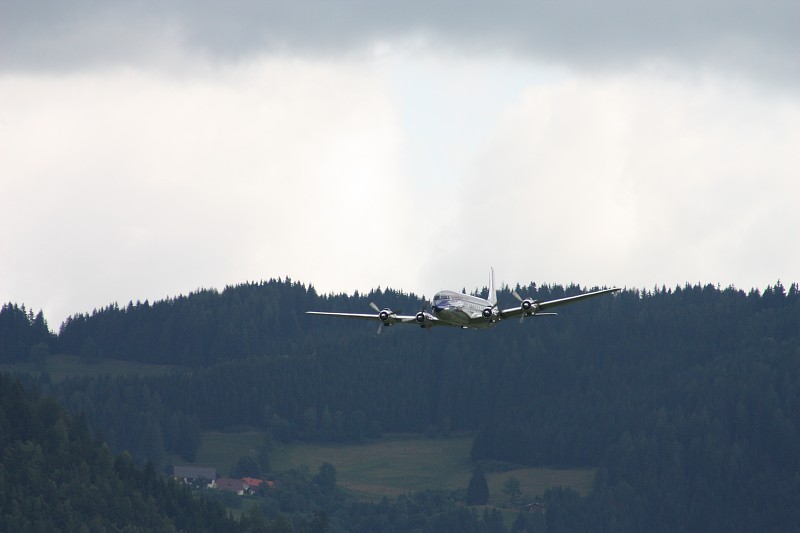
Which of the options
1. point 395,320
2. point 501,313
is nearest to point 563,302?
point 501,313

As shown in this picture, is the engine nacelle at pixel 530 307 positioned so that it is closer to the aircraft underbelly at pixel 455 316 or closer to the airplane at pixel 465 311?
A: the airplane at pixel 465 311

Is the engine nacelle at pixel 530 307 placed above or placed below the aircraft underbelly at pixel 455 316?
above

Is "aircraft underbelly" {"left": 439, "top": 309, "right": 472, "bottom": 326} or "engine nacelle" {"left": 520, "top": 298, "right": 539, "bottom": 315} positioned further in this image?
"engine nacelle" {"left": 520, "top": 298, "right": 539, "bottom": 315}

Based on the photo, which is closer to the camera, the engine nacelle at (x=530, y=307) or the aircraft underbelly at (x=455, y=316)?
the aircraft underbelly at (x=455, y=316)

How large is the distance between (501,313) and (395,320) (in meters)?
9.68

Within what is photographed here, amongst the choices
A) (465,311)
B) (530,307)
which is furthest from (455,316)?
(530,307)

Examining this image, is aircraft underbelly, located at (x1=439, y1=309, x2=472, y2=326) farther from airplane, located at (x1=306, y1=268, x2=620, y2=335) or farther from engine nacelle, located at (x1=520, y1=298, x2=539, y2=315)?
engine nacelle, located at (x1=520, y1=298, x2=539, y2=315)

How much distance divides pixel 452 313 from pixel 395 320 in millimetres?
7620

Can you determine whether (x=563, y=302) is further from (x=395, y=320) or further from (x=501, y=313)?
(x=395, y=320)

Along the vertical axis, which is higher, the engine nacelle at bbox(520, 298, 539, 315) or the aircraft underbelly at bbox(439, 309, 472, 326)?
the engine nacelle at bbox(520, 298, 539, 315)

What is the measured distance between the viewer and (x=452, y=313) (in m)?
116

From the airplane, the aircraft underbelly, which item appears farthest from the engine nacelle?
the aircraft underbelly

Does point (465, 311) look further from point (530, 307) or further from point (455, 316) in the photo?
point (530, 307)

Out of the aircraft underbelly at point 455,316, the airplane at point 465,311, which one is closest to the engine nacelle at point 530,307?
the airplane at point 465,311
